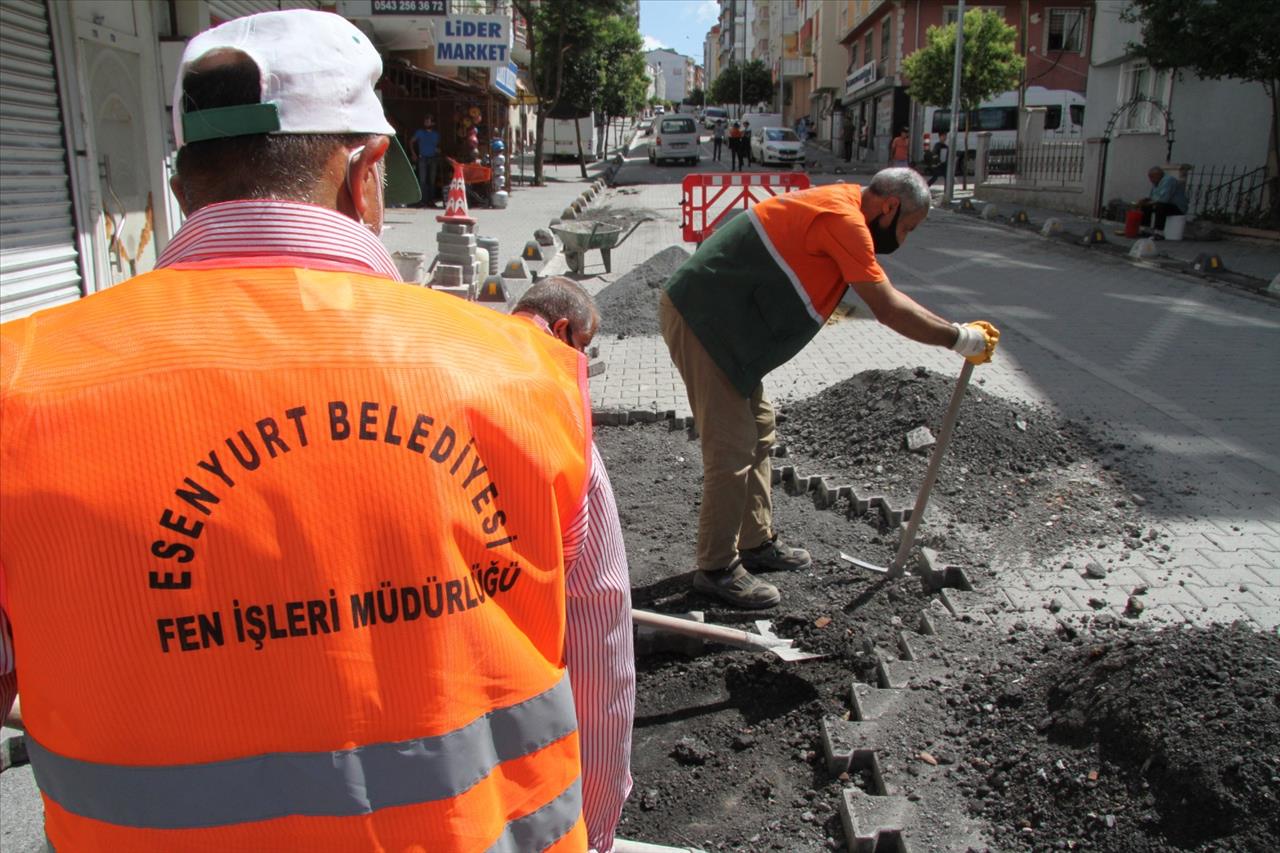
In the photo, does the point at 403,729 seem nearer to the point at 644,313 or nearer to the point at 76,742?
the point at 76,742

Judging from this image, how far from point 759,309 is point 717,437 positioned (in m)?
0.55

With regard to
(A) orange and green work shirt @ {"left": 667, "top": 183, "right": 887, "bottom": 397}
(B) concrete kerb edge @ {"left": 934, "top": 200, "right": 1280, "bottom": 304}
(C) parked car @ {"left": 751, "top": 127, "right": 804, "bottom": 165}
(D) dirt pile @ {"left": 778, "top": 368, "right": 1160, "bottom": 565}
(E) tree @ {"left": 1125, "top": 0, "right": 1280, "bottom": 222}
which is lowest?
(D) dirt pile @ {"left": 778, "top": 368, "right": 1160, "bottom": 565}

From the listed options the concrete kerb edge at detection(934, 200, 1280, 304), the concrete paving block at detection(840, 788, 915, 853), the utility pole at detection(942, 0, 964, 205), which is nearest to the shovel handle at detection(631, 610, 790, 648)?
the concrete paving block at detection(840, 788, 915, 853)

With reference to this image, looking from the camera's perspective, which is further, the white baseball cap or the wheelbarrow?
the wheelbarrow

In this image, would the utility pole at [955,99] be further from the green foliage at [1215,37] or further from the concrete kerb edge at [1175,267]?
the green foliage at [1215,37]

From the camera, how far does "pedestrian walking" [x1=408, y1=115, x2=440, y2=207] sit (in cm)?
2130

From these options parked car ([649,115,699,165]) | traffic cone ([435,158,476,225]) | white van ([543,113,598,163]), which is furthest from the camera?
white van ([543,113,598,163])

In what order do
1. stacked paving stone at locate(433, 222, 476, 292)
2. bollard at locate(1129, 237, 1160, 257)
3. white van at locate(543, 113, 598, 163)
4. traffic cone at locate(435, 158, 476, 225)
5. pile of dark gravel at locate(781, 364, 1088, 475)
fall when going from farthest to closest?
1. white van at locate(543, 113, 598, 163)
2. bollard at locate(1129, 237, 1160, 257)
3. traffic cone at locate(435, 158, 476, 225)
4. stacked paving stone at locate(433, 222, 476, 292)
5. pile of dark gravel at locate(781, 364, 1088, 475)

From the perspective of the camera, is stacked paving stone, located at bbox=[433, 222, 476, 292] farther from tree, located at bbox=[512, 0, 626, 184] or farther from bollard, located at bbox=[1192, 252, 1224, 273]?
tree, located at bbox=[512, 0, 626, 184]

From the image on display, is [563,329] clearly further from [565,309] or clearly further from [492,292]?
[492,292]

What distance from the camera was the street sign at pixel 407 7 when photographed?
642 inches

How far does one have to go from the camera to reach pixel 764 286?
4.12 metres

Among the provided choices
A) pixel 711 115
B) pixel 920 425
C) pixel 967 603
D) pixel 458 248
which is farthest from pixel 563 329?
pixel 711 115

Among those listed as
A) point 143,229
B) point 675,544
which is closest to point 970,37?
point 143,229
